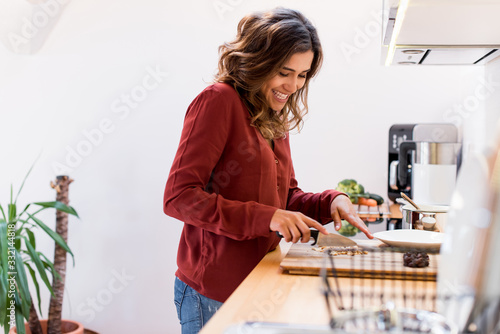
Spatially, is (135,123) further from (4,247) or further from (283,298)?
(283,298)

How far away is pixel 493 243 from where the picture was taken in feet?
1.77

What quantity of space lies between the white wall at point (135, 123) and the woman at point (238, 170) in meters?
1.45

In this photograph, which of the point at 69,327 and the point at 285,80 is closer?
the point at 285,80

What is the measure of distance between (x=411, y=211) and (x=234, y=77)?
0.64 m

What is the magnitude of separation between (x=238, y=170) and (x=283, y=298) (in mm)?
418

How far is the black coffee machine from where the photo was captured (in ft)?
8.05

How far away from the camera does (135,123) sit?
2.96 metres

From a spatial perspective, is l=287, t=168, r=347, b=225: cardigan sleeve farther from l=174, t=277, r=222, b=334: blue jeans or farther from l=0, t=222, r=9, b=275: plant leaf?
l=0, t=222, r=9, b=275: plant leaf

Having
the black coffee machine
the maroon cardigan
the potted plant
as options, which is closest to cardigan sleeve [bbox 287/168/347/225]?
the maroon cardigan

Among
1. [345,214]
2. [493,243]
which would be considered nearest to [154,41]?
[345,214]

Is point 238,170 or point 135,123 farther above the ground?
point 135,123

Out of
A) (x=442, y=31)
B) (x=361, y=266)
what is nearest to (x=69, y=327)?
(x=361, y=266)

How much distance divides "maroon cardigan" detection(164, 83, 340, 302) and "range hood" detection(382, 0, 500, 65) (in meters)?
0.44

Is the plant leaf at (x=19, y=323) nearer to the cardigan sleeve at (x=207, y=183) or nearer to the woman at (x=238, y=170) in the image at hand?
the woman at (x=238, y=170)
